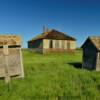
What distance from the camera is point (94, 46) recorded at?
1650 centimetres

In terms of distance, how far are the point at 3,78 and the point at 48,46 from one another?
77.7 feet

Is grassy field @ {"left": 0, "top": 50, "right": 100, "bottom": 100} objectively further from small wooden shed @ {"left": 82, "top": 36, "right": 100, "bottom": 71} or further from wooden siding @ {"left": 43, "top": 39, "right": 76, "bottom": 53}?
wooden siding @ {"left": 43, "top": 39, "right": 76, "bottom": 53}

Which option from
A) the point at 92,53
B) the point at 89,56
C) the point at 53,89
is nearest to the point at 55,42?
the point at 89,56

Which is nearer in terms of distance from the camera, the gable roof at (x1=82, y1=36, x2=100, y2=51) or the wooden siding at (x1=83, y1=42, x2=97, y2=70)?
the gable roof at (x1=82, y1=36, x2=100, y2=51)

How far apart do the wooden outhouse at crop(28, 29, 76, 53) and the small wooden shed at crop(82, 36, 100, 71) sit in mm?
14729

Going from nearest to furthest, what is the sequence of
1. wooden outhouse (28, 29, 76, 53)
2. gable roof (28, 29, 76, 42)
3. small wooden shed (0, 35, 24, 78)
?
1. small wooden shed (0, 35, 24, 78)
2. wooden outhouse (28, 29, 76, 53)
3. gable roof (28, 29, 76, 42)

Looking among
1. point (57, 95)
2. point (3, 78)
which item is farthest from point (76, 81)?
point (3, 78)

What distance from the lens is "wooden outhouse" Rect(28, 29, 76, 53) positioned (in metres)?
33.5

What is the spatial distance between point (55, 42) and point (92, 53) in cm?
1720

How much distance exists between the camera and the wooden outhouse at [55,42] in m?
33.5

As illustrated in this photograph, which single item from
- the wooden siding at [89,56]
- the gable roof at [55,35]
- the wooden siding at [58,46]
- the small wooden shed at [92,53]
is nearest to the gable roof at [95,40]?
the small wooden shed at [92,53]

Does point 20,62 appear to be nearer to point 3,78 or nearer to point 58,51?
point 3,78

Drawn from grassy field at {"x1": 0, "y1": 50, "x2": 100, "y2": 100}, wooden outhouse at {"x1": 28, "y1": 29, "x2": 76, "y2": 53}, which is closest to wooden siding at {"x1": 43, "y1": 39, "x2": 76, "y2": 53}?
wooden outhouse at {"x1": 28, "y1": 29, "x2": 76, "y2": 53}

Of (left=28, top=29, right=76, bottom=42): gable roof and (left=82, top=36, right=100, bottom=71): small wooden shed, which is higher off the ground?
(left=28, top=29, right=76, bottom=42): gable roof
